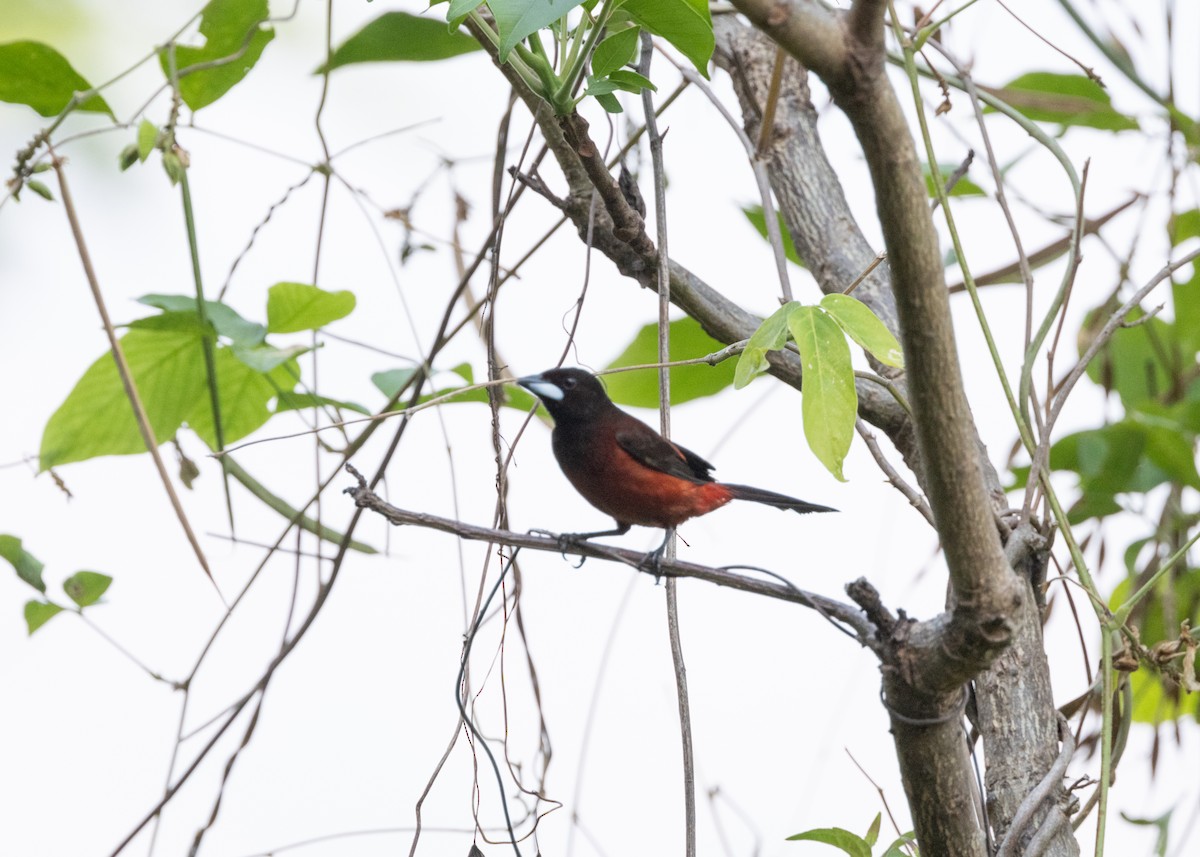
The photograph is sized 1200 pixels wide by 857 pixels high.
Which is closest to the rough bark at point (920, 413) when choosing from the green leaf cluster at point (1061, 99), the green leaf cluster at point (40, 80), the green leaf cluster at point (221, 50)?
the green leaf cluster at point (221, 50)

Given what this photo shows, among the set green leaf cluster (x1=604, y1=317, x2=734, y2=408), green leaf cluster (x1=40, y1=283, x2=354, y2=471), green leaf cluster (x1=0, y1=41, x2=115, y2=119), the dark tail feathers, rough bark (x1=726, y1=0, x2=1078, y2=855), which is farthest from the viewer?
the dark tail feathers

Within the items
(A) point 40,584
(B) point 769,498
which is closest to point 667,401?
(B) point 769,498

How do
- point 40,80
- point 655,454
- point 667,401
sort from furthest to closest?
1. point 655,454
2. point 40,80
3. point 667,401

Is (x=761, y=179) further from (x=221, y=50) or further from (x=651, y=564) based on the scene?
(x=221, y=50)

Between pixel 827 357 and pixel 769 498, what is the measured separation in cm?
174

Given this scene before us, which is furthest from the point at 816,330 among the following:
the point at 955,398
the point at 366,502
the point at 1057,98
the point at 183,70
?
the point at 1057,98

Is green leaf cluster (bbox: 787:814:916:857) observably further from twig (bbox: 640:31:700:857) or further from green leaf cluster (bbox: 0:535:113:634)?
green leaf cluster (bbox: 0:535:113:634)

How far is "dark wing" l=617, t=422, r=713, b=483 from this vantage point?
288 cm

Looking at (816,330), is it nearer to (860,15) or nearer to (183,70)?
(860,15)

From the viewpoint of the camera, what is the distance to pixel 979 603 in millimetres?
1271

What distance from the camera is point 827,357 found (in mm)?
1376

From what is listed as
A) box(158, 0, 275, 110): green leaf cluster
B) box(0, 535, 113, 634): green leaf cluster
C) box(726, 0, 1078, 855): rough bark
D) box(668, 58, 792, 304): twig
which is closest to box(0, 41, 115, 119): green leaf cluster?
box(158, 0, 275, 110): green leaf cluster

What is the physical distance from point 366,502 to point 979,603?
2.91 ft

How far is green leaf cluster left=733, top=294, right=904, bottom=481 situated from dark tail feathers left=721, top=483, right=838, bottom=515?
1551mm
